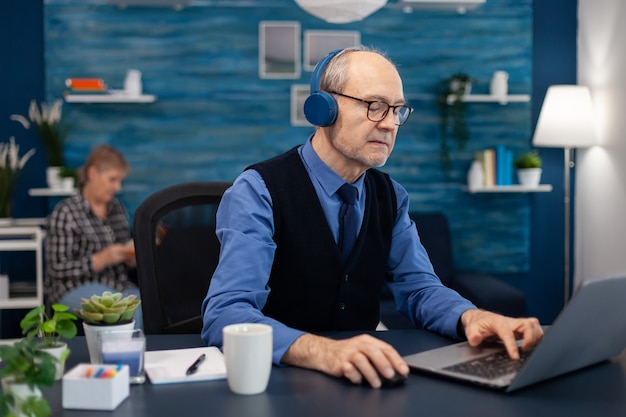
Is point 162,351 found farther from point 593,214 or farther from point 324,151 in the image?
→ point 593,214

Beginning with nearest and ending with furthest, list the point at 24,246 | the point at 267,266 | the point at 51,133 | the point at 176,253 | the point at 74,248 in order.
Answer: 1. the point at 267,266
2. the point at 176,253
3. the point at 74,248
4. the point at 24,246
5. the point at 51,133

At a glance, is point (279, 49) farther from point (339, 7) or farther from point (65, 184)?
point (339, 7)

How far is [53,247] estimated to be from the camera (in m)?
4.12

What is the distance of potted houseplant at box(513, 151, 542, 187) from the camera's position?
4910 mm

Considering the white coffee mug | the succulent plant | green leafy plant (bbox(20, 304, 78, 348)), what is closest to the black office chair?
the succulent plant

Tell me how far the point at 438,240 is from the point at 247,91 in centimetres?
150

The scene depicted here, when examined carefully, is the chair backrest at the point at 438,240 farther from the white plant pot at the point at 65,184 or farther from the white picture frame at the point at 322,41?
the white plant pot at the point at 65,184

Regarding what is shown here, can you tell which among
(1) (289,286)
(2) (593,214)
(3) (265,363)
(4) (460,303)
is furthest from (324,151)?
(2) (593,214)

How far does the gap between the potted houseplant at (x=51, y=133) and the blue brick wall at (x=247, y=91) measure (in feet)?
0.38

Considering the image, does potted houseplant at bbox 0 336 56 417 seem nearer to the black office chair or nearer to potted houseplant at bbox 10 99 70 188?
the black office chair

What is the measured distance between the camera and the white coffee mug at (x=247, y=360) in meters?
1.24

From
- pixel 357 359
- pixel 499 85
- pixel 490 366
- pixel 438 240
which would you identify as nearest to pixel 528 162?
pixel 499 85

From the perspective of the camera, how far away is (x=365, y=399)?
4.01 ft

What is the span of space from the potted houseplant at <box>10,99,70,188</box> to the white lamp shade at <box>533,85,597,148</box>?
9.38 ft
